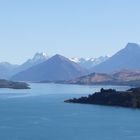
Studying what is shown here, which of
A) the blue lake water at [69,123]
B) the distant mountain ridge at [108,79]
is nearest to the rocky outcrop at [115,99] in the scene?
the blue lake water at [69,123]

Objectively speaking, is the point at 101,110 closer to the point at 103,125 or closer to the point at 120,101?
the point at 120,101

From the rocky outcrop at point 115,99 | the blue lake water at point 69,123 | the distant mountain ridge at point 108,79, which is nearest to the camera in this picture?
the blue lake water at point 69,123

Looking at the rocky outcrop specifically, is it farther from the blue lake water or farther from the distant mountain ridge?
the distant mountain ridge

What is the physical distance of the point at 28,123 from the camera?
1703 inches

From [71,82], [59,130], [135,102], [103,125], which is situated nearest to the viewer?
[59,130]

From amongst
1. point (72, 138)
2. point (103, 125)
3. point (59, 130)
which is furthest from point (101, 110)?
point (72, 138)

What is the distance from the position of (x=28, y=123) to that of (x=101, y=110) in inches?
571

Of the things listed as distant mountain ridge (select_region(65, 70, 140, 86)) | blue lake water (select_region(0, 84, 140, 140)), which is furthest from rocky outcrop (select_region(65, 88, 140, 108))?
distant mountain ridge (select_region(65, 70, 140, 86))

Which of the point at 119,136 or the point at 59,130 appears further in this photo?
the point at 59,130

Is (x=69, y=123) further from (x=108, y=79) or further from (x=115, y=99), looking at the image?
(x=108, y=79)

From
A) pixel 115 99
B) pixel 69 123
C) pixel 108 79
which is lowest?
pixel 69 123

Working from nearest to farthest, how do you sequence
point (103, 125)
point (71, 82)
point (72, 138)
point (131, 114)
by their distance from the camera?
point (72, 138) → point (103, 125) → point (131, 114) → point (71, 82)

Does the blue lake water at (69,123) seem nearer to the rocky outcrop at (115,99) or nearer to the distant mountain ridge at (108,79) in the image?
the rocky outcrop at (115,99)

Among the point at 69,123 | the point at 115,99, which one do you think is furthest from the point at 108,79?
the point at 69,123
